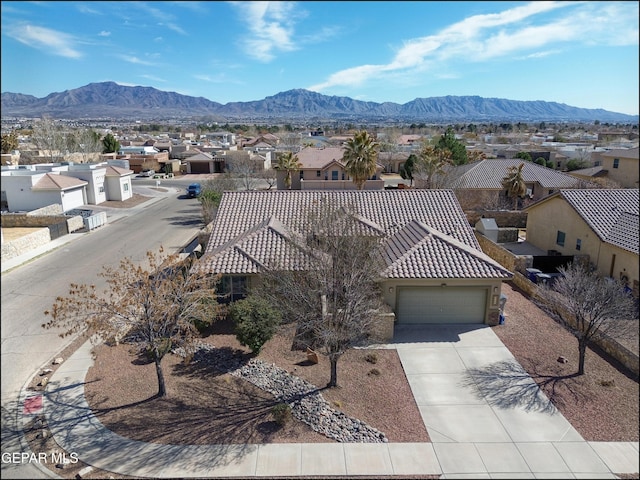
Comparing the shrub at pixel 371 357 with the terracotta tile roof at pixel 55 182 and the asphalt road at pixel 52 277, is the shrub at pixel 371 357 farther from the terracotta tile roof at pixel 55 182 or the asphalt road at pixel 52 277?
the terracotta tile roof at pixel 55 182

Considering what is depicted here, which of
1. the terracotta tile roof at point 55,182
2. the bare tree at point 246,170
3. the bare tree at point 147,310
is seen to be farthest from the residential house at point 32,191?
the bare tree at point 147,310

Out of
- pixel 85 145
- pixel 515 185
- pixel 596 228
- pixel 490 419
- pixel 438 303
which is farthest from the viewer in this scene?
pixel 85 145

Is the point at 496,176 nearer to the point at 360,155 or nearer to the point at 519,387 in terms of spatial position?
the point at 360,155

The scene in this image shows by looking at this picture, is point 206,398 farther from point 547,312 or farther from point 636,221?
point 636,221

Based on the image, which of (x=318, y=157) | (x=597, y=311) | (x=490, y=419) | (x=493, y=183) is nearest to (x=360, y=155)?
(x=493, y=183)

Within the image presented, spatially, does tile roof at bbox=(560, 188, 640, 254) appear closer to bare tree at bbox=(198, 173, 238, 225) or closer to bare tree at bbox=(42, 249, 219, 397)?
bare tree at bbox=(42, 249, 219, 397)

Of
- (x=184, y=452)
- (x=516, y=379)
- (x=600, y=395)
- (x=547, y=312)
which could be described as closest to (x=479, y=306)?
(x=547, y=312)
